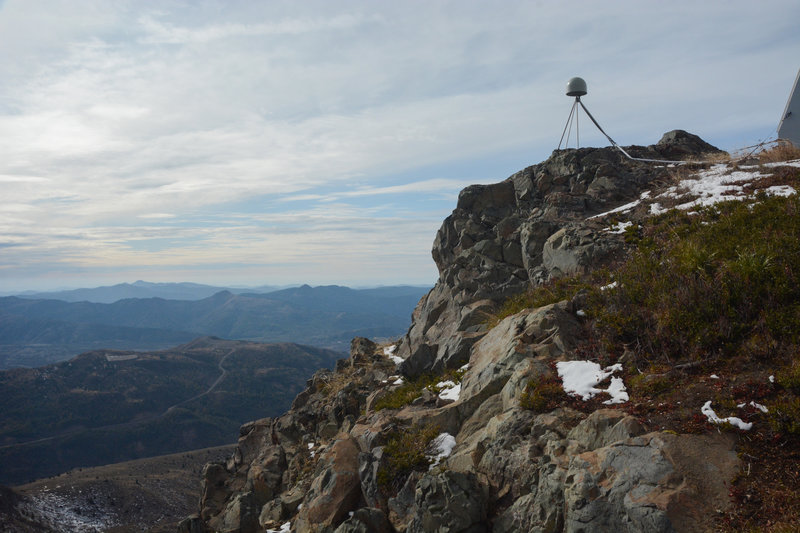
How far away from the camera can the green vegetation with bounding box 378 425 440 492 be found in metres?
9.36

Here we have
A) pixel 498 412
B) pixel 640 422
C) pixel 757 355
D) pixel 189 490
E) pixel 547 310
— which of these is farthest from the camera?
pixel 189 490

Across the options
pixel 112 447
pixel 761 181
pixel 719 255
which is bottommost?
pixel 112 447

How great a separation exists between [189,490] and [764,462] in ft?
307

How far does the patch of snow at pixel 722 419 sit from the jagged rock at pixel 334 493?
7.40 metres

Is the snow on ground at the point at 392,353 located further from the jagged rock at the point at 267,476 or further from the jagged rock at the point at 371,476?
the jagged rock at the point at 371,476

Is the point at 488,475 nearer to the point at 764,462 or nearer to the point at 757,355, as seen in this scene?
the point at 764,462

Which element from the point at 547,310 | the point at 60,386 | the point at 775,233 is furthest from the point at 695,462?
the point at 60,386

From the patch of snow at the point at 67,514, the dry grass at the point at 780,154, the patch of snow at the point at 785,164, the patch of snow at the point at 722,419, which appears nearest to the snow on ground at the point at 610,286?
the patch of snow at the point at 722,419

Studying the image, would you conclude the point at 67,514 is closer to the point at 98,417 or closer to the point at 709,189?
the point at 709,189

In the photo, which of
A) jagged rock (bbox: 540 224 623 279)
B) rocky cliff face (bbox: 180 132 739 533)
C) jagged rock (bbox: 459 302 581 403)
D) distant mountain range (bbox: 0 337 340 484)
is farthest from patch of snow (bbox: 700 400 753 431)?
distant mountain range (bbox: 0 337 340 484)

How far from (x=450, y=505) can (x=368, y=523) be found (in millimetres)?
2049

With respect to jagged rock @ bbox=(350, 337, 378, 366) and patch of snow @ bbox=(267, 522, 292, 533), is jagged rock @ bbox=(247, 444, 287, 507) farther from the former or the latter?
jagged rock @ bbox=(350, 337, 378, 366)

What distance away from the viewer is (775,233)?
10125 millimetres

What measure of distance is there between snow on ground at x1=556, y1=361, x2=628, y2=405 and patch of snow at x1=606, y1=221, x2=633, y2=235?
6925 millimetres
